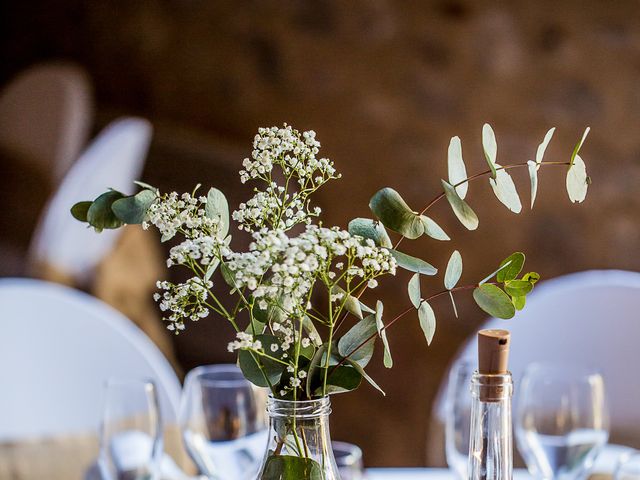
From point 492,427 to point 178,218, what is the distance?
0.96 ft

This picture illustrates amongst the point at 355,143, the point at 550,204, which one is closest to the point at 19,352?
the point at 355,143

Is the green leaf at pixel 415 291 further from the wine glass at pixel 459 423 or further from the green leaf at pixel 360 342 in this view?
the wine glass at pixel 459 423

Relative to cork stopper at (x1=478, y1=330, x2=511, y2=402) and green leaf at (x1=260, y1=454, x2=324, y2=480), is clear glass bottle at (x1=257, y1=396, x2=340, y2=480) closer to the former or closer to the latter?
green leaf at (x1=260, y1=454, x2=324, y2=480)

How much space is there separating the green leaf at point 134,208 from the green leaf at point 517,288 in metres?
0.29

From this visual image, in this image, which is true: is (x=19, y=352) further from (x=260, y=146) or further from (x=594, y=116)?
(x=594, y=116)

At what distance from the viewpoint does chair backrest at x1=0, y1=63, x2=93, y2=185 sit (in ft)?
8.27

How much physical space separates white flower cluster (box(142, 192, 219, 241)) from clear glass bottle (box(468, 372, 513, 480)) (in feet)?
0.79

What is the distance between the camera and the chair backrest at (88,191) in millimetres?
2502

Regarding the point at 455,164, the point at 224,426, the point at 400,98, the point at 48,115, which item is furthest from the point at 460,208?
the point at 48,115

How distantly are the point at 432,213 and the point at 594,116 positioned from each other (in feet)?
1.96

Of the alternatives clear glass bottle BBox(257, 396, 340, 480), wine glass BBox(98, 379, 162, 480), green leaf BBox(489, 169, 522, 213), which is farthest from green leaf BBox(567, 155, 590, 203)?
wine glass BBox(98, 379, 162, 480)

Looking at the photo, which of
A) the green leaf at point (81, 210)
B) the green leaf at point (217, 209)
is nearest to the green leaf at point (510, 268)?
the green leaf at point (217, 209)

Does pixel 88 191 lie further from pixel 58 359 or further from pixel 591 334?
pixel 591 334

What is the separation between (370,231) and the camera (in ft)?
2.20
